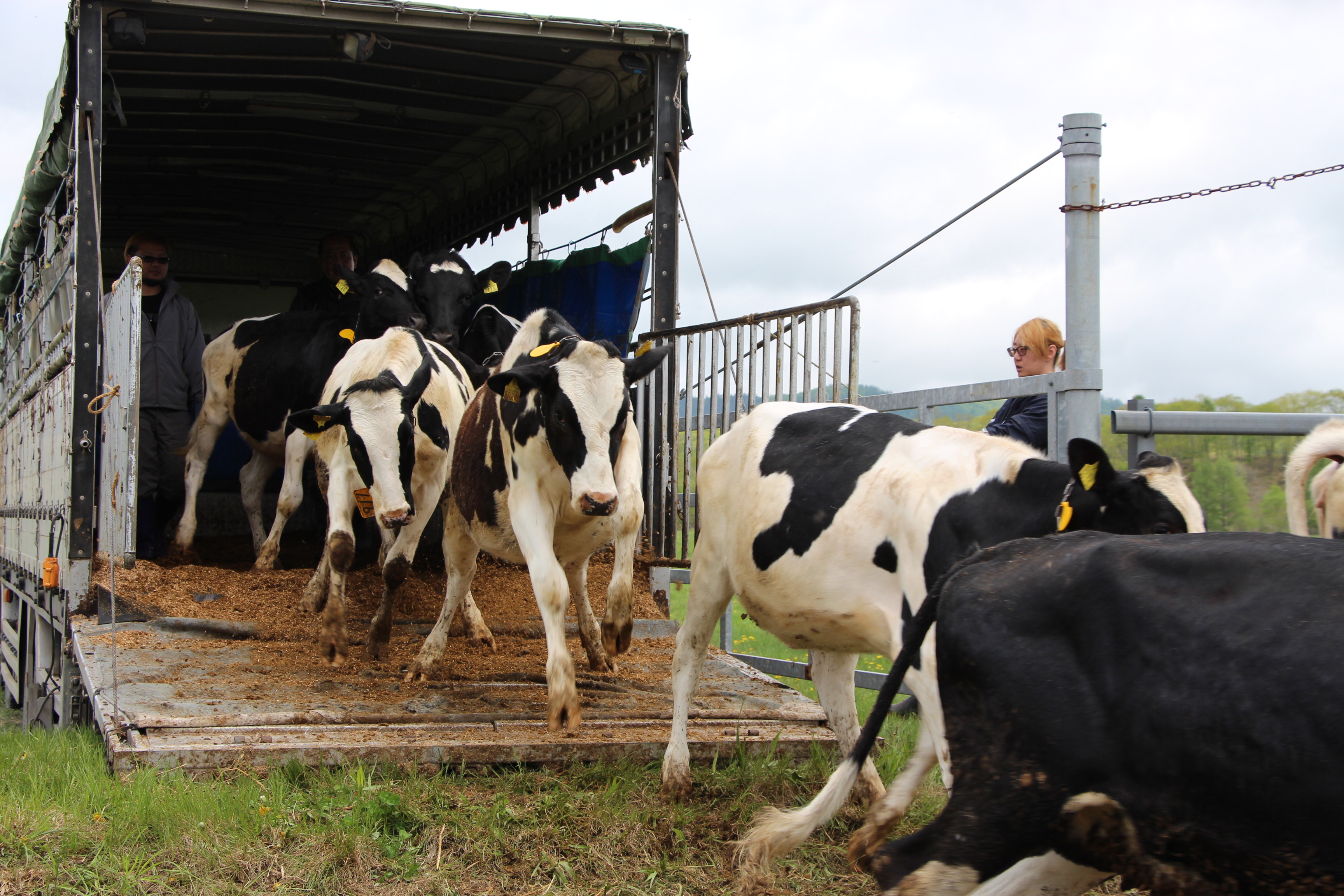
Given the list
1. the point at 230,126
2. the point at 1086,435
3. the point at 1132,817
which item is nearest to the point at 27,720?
the point at 230,126

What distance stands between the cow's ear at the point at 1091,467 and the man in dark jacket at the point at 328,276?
26.8ft

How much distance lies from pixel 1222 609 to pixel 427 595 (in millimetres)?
5951

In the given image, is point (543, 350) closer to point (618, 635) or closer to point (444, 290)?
point (618, 635)

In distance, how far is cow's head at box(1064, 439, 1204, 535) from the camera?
131 inches

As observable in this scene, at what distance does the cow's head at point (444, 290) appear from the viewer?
842 centimetres

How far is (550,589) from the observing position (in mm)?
5066

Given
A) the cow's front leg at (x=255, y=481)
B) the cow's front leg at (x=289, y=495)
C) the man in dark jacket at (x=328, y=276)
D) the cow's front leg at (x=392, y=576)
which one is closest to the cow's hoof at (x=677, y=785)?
the cow's front leg at (x=392, y=576)

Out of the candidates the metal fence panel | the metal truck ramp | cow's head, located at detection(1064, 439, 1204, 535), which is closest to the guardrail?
cow's head, located at detection(1064, 439, 1204, 535)

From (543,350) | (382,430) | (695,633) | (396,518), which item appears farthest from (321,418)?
(695,633)

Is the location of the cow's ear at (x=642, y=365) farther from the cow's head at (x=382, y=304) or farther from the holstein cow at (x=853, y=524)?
the cow's head at (x=382, y=304)

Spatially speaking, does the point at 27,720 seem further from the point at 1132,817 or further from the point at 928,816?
the point at 1132,817

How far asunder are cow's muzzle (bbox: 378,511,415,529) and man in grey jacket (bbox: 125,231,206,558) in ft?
10.4

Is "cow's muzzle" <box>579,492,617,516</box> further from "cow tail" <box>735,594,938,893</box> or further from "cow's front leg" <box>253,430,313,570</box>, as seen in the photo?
"cow's front leg" <box>253,430,313,570</box>

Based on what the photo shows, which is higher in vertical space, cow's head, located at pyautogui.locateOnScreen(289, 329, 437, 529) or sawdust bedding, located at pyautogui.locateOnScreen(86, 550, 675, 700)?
cow's head, located at pyautogui.locateOnScreen(289, 329, 437, 529)
